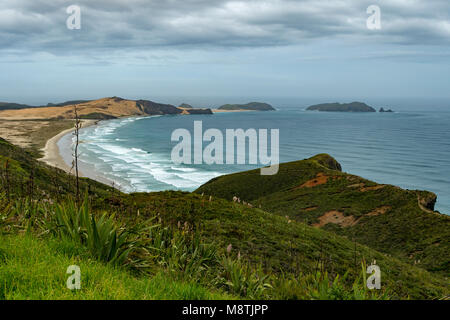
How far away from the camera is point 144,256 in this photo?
622 cm

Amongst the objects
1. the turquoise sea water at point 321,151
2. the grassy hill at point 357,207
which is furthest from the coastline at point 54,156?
the grassy hill at point 357,207

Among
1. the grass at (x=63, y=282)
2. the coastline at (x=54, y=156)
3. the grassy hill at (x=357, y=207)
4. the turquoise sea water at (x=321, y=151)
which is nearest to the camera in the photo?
the grass at (x=63, y=282)

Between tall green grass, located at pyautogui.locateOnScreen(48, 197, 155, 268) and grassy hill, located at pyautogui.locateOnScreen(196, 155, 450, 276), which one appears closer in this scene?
tall green grass, located at pyautogui.locateOnScreen(48, 197, 155, 268)

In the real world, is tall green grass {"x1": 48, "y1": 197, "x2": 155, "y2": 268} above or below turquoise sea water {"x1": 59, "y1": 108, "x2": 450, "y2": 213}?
above

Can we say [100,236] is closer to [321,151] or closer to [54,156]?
[54,156]

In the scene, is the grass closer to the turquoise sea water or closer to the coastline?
the turquoise sea water

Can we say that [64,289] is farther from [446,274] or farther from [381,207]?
[381,207]

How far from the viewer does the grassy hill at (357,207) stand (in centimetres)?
2978

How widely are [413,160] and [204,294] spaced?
Answer: 117 metres

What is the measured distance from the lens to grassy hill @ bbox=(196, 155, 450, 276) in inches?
1172

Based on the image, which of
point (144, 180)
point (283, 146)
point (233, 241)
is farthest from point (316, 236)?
point (283, 146)

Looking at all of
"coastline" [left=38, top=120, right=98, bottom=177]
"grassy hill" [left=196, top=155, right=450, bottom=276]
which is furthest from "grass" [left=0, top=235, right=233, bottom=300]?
"coastline" [left=38, top=120, right=98, bottom=177]

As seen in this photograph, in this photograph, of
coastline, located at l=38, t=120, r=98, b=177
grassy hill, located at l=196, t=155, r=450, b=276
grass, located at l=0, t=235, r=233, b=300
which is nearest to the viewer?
grass, located at l=0, t=235, r=233, b=300

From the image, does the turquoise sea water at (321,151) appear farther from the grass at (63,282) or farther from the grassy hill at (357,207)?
the grass at (63,282)
